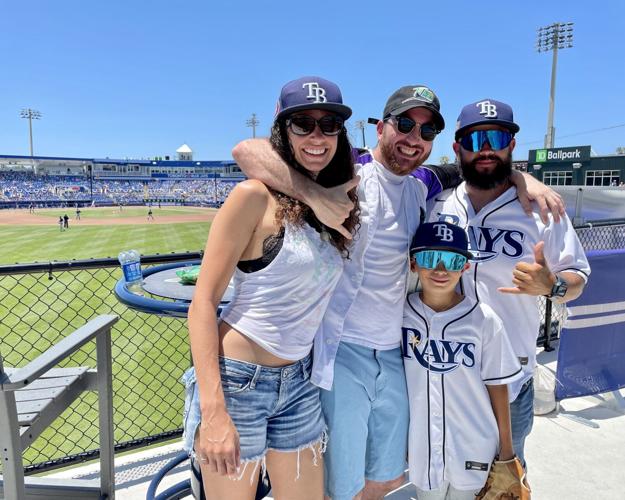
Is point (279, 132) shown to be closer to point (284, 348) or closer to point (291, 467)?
point (284, 348)

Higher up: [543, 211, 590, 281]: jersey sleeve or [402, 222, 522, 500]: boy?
[543, 211, 590, 281]: jersey sleeve

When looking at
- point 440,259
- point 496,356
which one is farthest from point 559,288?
point 440,259

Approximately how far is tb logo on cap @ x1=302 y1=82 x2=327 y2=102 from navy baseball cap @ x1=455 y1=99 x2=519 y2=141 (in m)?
0.85

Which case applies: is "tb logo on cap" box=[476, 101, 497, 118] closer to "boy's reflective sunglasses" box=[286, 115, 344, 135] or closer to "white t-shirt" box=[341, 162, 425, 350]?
"white t-shirt" box=[341, 162, 425, 350]

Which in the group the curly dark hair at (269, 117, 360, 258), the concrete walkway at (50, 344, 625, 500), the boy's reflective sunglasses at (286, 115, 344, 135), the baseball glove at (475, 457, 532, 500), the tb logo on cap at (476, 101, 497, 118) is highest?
the tb logo on cap at (476, 101, 497, 118)

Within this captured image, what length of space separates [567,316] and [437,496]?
2180mm

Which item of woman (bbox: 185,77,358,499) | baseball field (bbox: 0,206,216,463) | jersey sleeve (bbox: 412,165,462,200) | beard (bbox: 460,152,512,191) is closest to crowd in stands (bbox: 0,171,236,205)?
baseball field (bbox: 0,206,216,463)

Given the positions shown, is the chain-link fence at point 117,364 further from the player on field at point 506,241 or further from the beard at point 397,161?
the player on field at point 506,241

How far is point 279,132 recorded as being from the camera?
1672mm

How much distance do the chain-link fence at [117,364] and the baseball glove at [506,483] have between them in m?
2.45

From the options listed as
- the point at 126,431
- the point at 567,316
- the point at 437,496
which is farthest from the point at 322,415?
the point at 126,431

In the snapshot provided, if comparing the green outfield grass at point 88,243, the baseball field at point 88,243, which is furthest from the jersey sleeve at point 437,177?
the baseball field at point 88,243

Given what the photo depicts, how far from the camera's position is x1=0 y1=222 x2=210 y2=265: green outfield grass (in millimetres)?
17438

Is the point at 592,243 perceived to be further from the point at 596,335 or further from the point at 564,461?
the point at 564,461
